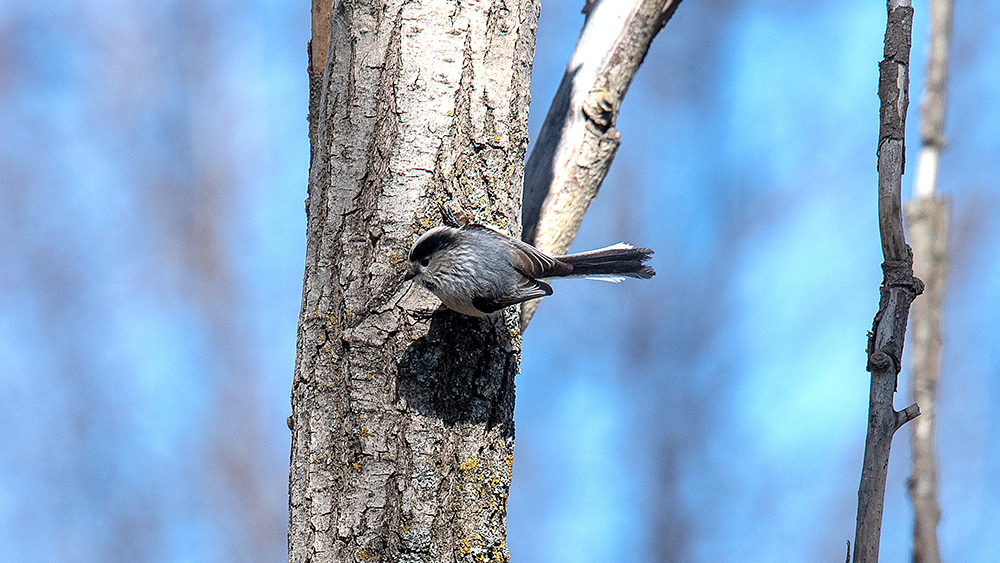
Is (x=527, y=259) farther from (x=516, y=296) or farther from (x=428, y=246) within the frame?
(x=428, y=246)

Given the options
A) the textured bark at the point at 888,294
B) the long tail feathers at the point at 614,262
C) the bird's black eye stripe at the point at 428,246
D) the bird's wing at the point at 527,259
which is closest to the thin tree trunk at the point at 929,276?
the textured bark at the point at 888,294

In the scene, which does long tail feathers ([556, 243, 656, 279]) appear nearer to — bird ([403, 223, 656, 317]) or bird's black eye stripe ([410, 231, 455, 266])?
bird ([403, 223, 656, 317])

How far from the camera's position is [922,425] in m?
1.42

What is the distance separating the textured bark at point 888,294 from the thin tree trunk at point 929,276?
208mm

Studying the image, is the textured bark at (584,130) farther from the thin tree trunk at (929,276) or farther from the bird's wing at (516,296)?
the thin tree trunk at (929,276)

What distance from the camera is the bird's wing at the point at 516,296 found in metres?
1.69

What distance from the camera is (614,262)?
2180 millimetres

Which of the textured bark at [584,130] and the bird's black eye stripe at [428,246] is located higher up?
the textured bark at [584,130]

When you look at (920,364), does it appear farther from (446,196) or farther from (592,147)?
(592,147)

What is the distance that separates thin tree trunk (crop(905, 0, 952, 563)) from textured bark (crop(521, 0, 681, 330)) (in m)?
1.07

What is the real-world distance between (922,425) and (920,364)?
0.38 ft

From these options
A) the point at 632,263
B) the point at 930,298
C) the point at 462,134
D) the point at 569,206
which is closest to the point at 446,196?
the point at 462,134

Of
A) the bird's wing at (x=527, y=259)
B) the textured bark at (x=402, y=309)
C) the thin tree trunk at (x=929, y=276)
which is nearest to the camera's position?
the thin tree trunk at (x=929, y=276)

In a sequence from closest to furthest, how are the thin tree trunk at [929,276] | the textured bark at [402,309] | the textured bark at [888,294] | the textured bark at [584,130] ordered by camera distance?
the textured bark at [888,294] → the thin tree trunk at [929,276] → the textured bark at [402,309] → the textured bark at [584,130]
